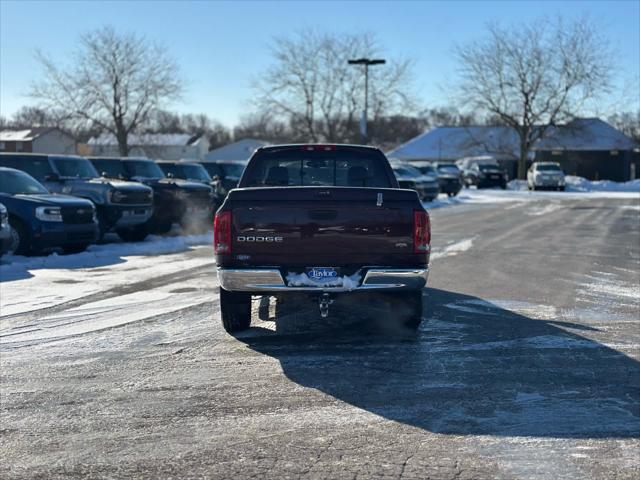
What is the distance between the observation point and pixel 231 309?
7715 millimetres

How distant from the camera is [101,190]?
16859mm

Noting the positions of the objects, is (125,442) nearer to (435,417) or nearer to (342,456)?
(342,456)

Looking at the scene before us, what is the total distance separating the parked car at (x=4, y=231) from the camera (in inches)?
Result: 504

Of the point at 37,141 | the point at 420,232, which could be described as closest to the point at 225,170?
the point at 420,232

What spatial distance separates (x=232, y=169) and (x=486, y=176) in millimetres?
32221

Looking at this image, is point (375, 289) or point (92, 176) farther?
point (92, 176)

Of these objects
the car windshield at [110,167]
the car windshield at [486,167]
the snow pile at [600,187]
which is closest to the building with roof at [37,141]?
the car windshield at [486,167]

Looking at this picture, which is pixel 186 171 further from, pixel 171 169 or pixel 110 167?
pixel 110 167

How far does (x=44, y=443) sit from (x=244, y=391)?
5.08 feet

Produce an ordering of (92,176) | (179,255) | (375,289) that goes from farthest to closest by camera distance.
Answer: (92,176) < (179,255) < (375,289)

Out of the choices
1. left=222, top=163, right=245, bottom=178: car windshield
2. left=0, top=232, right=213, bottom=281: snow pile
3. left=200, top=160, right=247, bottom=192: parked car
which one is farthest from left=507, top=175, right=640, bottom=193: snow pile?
left=0, top=232, right=213, bottom=281: snow pile

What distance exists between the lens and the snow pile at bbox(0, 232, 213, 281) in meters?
13.0

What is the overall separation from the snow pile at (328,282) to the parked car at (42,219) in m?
7.85

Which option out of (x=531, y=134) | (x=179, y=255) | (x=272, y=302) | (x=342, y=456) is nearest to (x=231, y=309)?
(x=272, y=302)
